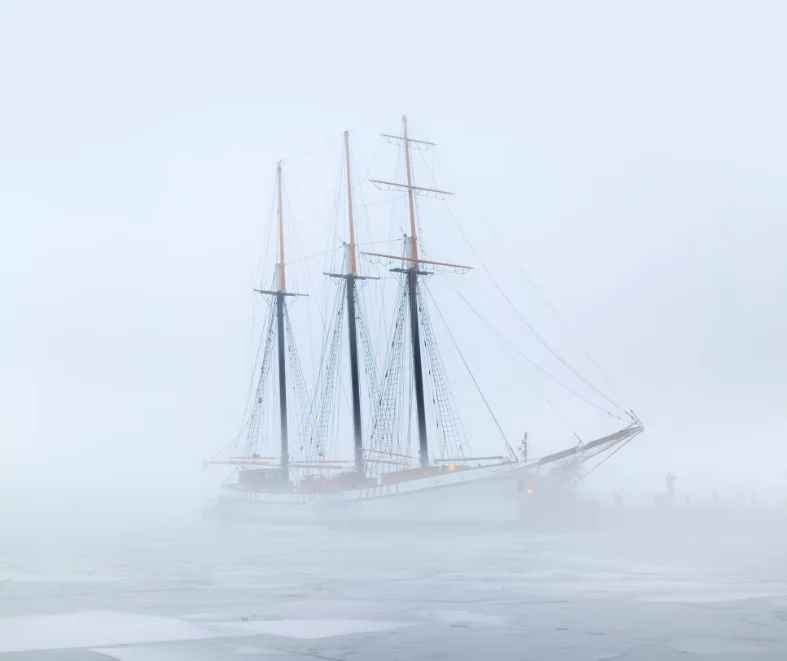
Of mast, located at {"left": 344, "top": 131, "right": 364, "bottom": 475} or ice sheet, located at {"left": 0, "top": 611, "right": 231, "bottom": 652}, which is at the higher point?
mast, located at {"left": 344, "top": 131, "right": 364, "bottom": 475}

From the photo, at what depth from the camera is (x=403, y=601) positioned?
24.0 metres

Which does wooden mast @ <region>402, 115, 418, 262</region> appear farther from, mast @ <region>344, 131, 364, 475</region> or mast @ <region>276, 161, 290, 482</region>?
→ mast @ <region>276, 161, 290, 482</region>

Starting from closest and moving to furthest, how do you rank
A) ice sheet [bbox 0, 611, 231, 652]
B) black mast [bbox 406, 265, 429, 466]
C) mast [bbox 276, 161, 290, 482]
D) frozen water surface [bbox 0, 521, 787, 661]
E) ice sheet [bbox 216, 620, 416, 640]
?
frozen water surface [bbox 0, 521, 787, 661], ice sheet [bbox 0, 611, 231, 652], ice sheet [bbox 216, 620, 416, 640], black mast [bbox 406, 265, 429, 466], mast [bbox 276, 161, 290, 482]

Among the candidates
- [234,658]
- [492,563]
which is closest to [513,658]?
[234,658]

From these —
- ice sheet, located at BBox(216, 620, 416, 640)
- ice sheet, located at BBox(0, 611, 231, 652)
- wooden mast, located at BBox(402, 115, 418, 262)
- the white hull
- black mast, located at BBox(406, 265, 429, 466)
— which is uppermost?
wooden mast, located at BBox(402, 115, 418, 262)

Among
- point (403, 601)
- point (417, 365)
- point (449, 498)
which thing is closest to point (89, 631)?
point (403, 601)

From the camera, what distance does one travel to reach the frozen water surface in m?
17.4

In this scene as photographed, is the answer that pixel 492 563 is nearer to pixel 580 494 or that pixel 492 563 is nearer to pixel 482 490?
pixel 482 490

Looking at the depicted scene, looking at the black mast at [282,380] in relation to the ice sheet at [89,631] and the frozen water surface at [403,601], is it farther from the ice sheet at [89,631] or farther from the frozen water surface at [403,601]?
the ice sheet at [89,631]

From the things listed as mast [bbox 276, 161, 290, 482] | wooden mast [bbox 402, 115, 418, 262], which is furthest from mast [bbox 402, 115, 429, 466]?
mast [bbox 276, 161, 290, 482]

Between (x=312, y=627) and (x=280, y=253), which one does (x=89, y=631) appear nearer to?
(x=312, y=627)

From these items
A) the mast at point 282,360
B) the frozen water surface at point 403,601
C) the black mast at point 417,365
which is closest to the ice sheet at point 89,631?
the frozen water surface at point 403,601

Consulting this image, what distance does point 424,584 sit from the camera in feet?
91.4

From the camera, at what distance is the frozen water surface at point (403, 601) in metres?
17.4
